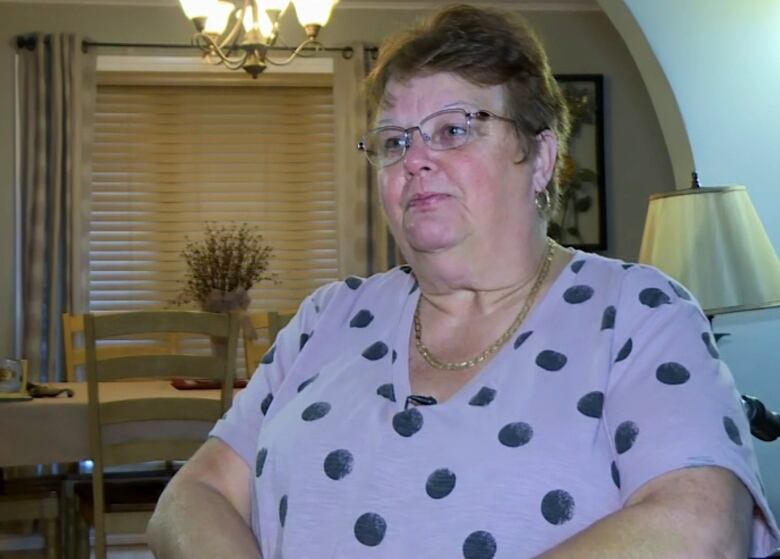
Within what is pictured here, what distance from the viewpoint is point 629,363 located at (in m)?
1.20

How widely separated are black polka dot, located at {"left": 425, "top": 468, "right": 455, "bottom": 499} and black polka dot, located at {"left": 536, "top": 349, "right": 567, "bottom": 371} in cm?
16

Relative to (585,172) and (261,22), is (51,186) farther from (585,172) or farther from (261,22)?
(585,172)

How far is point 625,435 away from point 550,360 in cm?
13

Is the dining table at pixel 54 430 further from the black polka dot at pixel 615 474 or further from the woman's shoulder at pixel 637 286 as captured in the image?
the black polka dot at pixel 615 474

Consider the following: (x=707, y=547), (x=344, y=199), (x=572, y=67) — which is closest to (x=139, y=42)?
(x=344, y=199)

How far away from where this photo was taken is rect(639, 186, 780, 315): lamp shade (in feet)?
7.63

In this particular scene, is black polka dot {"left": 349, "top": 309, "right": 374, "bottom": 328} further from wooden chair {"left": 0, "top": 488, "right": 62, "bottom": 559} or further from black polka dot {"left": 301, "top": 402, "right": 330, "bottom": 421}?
wooden chair {"left": 0, "top": 488, "right": 62, "bottom": 559}

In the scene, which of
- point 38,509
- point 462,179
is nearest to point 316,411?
point 462,179

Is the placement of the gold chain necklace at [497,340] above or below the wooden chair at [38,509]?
above

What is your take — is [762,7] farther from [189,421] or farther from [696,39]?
[189,421]

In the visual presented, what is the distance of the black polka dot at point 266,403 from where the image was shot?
1.46 meters

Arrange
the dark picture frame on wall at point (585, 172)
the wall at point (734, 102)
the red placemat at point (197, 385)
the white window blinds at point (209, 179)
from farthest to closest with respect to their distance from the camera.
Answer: the white window blinds at point (209, 179) < the dark picture frame on wall at point (585, 172) < the red placemat at point (197, 385) < the wall at point (734, 102)

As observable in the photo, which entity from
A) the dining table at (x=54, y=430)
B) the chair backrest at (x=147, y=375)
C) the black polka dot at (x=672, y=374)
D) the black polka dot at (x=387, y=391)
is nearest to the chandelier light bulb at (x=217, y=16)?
the chair backrest at (x=147, y=375)

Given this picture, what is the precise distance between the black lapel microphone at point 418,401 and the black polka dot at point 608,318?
0.20m
